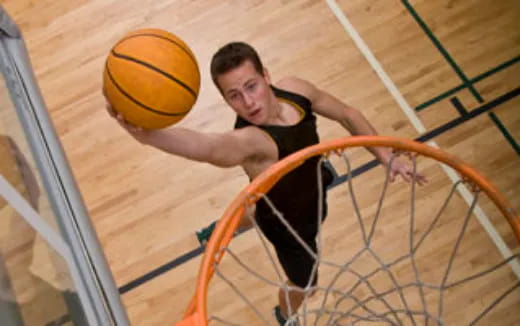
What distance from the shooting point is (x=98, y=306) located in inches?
92.0

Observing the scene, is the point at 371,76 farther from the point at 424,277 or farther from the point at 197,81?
the point at 197,81

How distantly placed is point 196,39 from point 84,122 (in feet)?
2.98

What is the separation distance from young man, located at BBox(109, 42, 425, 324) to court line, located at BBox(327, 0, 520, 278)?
103 centimetres

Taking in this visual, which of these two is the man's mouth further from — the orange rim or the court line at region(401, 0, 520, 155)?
the court line at region(401, 0, 520, 155)

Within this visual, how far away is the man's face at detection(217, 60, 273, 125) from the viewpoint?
185 cm

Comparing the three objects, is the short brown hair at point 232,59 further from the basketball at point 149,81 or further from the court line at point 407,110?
the court line at point 407,110

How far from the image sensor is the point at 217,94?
3.38m

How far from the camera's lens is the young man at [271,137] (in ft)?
5.64

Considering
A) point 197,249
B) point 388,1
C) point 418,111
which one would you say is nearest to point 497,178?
point 418,111

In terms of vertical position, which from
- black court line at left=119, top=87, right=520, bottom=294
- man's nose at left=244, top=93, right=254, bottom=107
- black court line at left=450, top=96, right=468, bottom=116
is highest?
man's nose at left=244, top=93, right=254, bottom=107

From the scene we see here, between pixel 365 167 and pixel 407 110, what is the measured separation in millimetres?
469

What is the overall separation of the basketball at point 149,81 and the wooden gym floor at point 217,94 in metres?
1.54

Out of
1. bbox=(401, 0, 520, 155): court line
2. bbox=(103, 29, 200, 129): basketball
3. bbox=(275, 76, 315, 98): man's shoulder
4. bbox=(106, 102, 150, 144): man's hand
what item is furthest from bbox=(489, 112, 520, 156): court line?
bbox=(106, 102, 150, 144): man's hand

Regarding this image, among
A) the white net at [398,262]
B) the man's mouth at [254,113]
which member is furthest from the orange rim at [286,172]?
the white net at [398,262]
